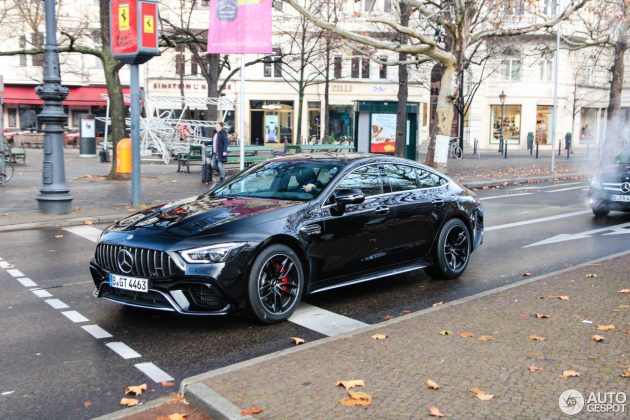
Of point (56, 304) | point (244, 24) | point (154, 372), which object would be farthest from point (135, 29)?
point (154, 372)

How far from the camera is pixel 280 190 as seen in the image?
7371 mm

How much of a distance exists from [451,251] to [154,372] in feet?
14.5

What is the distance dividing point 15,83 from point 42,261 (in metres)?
45.1

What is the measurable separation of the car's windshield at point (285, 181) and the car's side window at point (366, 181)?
156 mm

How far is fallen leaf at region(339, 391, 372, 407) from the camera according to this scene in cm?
431

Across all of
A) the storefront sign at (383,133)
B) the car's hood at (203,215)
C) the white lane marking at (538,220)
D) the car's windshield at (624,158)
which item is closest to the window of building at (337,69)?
the storefront sign at (383,133)

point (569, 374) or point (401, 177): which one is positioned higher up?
point (401, 177)

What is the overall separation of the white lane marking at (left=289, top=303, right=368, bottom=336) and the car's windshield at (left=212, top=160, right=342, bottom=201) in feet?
3.72

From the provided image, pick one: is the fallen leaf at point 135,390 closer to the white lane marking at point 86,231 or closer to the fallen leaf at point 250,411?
the fallen leaf at point 250,411

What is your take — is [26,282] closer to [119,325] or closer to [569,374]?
[119,325]

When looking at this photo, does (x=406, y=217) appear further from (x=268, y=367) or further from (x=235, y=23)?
(x=235, y=23)

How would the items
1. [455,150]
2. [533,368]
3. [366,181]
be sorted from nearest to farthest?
[533,368]
[366,181]
[455,150]

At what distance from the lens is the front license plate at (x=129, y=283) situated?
243 inches

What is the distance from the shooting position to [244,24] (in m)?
16.0
